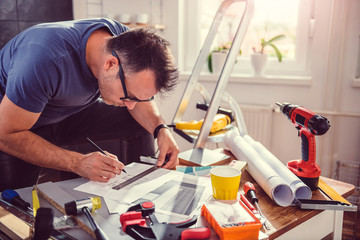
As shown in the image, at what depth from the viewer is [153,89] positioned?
1.11m

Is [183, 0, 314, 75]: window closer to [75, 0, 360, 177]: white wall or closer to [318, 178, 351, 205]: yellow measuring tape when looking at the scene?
[75, 0, 360, 177]: white wall

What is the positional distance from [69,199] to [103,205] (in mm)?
96

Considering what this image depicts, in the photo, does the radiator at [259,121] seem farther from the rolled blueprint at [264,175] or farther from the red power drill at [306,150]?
the red power drill at [306,150]

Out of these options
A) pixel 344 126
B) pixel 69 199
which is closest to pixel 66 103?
pixel 69 199

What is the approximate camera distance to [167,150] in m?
1.27

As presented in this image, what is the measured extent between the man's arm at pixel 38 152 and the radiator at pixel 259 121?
4.95ft

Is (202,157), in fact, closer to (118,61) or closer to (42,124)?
(118,61)

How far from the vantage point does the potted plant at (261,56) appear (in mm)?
2334

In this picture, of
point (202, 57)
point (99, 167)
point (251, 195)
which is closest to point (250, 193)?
point (251, 195)

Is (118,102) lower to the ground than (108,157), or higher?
higher

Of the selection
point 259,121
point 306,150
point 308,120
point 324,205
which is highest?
point 308,120

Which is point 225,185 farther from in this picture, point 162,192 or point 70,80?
point 70,80

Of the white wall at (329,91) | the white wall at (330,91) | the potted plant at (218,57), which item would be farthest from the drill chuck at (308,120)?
the potted plant at (218,57)

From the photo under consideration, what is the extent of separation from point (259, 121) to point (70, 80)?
5.03 ft
